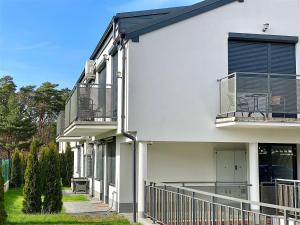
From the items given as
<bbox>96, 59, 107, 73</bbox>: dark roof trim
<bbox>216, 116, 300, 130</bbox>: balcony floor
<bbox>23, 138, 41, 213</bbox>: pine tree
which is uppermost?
<bbox>96, 59, 107, 73</bbox>: dark roof trim

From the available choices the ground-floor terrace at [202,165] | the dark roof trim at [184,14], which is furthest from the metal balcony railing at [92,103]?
the dark roof trim at [184,14]

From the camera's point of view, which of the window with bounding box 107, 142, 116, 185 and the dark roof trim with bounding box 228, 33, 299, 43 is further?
the window with bounding box 107, 142, 116, 185

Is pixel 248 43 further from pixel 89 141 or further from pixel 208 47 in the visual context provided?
pixel 89 141

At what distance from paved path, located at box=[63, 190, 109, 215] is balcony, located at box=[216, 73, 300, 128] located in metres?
5.50

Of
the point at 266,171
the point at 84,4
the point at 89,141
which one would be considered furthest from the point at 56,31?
the point at 266,171

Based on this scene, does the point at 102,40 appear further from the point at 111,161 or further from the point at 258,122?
the point at 258,122

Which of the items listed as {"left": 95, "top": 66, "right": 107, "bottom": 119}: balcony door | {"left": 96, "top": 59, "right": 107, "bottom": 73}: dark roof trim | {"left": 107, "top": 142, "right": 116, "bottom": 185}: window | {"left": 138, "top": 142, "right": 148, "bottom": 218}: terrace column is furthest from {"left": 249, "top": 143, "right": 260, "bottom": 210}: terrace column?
{"left": 96, "top": 59, "right": 107, "bottom": 73}: dark roof trim

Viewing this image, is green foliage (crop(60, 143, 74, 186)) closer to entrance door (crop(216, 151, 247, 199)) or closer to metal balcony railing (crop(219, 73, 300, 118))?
entrance door (crop(216, 151, 247, 199))

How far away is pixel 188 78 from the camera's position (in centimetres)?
1364

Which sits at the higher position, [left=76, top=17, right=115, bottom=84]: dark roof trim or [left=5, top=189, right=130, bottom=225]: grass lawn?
[left=76, top=17, right=115, bottom=84]: dark roof trim

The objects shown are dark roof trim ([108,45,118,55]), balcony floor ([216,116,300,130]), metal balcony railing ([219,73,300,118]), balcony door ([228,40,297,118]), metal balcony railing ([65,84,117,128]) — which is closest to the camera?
balcony floor ([216,116,300,130])

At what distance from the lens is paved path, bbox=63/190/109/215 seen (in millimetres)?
15516

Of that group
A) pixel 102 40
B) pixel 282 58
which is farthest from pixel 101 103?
pixel 282 58

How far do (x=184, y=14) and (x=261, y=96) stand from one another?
335 centimetres
